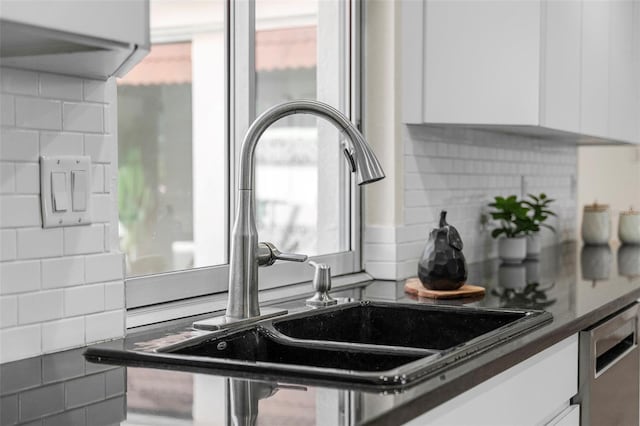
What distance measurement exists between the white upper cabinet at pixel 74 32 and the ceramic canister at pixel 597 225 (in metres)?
3.29

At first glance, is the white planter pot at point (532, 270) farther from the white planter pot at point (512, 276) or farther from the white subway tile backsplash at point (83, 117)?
the white subway tile backsplash at point (83, 117)

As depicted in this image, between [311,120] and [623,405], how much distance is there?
239 inches

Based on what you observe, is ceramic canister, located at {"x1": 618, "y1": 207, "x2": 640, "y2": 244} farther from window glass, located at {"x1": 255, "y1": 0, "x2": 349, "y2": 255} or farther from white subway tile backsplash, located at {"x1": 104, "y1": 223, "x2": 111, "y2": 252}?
white subway tile backsplash, located at {"x1": 104, "y1": 223, "x2": 111, "y2": 252}

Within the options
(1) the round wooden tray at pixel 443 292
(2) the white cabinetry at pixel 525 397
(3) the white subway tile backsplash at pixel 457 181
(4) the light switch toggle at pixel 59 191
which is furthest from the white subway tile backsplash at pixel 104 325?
(3) the white subway tile backsplash at pixel 457 181

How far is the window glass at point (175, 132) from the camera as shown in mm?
8031

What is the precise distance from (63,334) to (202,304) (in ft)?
1.64

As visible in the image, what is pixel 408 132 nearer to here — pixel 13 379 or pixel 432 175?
pixel 432 175

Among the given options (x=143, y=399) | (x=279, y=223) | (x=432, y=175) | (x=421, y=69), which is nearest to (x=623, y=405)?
(x=432, y=175)

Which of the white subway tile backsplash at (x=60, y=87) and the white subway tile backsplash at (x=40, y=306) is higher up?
the white subway tile backsplash at (x=60, y=87)

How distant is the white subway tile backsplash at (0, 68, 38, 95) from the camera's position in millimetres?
1447

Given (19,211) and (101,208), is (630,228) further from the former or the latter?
(19,211)

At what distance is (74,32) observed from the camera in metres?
1.15

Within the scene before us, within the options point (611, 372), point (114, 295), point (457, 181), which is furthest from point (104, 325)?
point (457, 181)

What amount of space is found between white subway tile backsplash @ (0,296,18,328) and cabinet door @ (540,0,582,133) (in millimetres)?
1806
